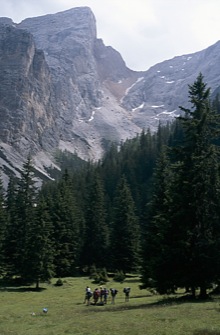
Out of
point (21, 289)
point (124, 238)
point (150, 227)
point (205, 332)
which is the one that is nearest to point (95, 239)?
point (124, 238)

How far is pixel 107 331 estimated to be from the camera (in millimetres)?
19562

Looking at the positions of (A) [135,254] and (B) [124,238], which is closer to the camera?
(A) [135,254]

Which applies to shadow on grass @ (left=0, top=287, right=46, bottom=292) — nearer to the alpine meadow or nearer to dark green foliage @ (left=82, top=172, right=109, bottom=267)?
the alpine meadow

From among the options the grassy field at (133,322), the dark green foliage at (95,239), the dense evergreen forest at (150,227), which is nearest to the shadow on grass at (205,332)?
the grassy field at (133,322)

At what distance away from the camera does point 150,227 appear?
147ft

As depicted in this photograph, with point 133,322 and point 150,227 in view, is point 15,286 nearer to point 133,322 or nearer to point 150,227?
point 150,227

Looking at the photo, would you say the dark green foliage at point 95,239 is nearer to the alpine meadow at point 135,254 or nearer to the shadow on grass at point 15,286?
the alpine meadow at point 135,254

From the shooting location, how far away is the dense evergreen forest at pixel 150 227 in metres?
29.4

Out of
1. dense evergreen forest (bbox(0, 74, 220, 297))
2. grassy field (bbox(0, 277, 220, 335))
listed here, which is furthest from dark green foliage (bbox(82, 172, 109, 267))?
grassy field (bbox(0, 277, 220, 335))

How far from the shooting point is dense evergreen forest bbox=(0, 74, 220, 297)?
96.5 feet

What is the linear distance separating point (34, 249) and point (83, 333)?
35096 mm

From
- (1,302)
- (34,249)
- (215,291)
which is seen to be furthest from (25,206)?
(215,291)

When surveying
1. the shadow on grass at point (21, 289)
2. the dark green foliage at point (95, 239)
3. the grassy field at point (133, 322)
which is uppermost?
the dark green foliage at point (95, 239)

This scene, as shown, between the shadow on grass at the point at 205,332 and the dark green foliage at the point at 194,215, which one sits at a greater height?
the dark green foliage at the point at 194,215
